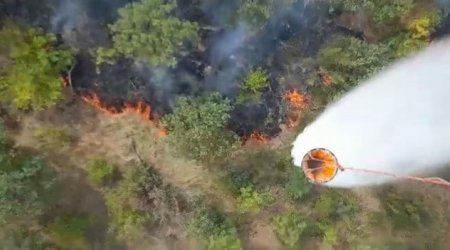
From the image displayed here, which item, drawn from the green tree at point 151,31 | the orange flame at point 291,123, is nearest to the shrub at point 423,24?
the orange flame at point 291,123

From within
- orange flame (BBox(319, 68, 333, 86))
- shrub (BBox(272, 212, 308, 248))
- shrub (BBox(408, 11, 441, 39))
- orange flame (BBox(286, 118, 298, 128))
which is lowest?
shrub (BBox(272, 212, 308, 248))

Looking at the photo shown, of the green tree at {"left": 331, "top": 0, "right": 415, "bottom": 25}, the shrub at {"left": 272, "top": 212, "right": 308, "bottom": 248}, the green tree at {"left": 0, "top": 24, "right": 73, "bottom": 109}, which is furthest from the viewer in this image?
the shrub at {"left": 272, "top": 212, "right": 308, "bottom": 248}

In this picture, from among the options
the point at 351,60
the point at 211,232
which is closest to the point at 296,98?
the point at 351,60

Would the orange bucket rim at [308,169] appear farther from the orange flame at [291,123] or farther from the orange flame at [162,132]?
the orange flame at [162,132]

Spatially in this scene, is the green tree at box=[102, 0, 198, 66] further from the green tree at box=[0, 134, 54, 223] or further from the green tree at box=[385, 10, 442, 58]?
the green tree at box=[385, 10, 442, 58]

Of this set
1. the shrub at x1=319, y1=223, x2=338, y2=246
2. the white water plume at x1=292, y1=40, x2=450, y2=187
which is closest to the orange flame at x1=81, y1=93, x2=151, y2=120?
the white water plume at x1=292, y1=40, x2=450, y2=187
